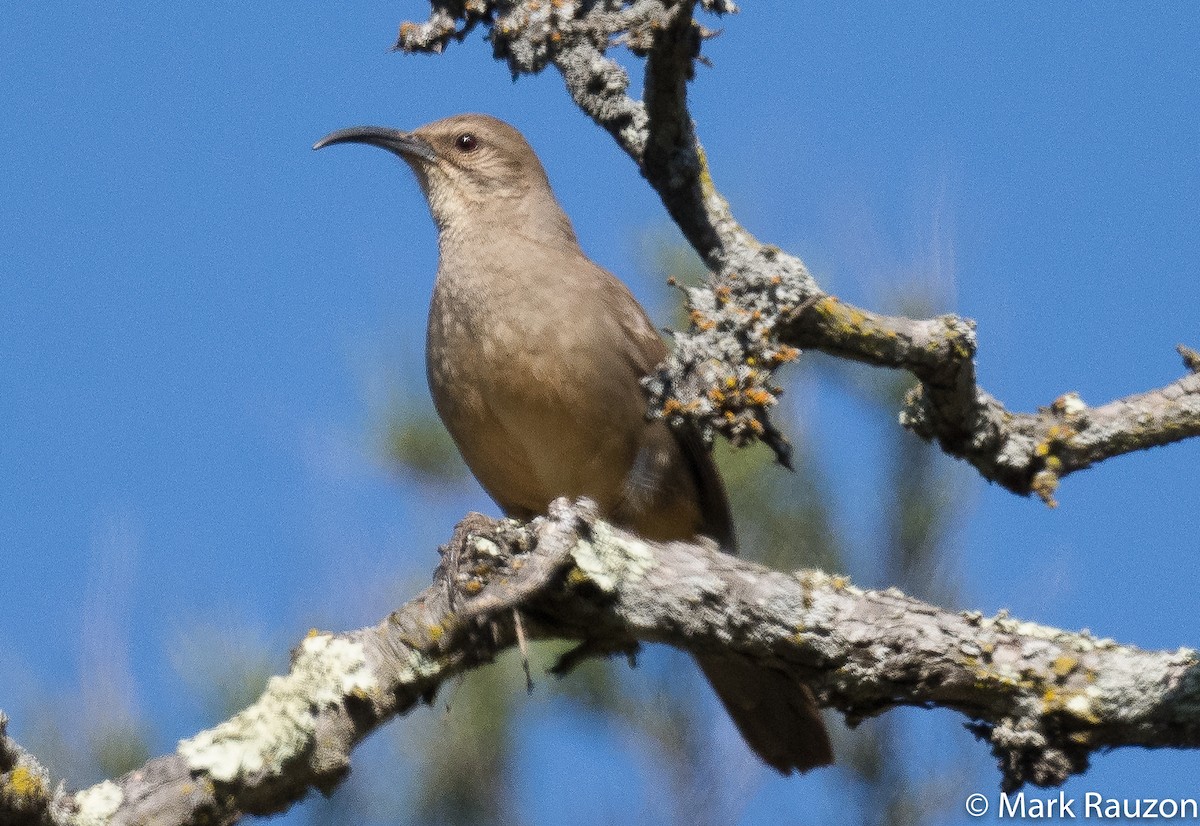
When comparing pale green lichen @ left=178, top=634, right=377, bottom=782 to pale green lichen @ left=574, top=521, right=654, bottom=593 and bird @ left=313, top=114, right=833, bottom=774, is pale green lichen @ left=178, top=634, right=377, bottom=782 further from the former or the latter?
bird @ left=313, top=114, right=833, bottom=774

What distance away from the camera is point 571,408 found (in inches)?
192

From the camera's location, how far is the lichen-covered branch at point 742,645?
10.8 ft

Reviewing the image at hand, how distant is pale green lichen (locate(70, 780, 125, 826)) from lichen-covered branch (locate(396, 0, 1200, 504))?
5.59ft

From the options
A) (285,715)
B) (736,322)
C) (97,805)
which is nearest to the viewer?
(97,805)

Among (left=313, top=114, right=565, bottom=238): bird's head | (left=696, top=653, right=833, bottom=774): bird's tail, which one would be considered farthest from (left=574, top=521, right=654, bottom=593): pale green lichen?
(left=313, top=114, right=565, bottom=238): bird's head

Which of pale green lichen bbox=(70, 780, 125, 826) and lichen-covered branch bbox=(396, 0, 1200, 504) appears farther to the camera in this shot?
lichen-covered branch bbox=(396, 0, 1200, 504)

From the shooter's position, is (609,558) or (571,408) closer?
(609,558)

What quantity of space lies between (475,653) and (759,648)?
0.70 meters

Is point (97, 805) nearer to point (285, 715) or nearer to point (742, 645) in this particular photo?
point (285, 715)

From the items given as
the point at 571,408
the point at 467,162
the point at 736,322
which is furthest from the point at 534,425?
the point at 467,162

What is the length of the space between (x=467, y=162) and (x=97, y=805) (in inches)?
136

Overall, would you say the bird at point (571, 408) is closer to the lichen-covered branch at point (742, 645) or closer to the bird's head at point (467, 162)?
the bird's head at point (467, 162)

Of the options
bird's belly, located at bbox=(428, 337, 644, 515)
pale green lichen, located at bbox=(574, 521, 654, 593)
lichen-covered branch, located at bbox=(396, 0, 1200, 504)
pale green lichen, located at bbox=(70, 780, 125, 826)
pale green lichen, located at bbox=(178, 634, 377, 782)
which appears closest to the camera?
pale green lichen, located at bbox=(70, 780, 125, 826)

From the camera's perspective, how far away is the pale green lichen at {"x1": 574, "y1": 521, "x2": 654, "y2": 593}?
3.47 meters
